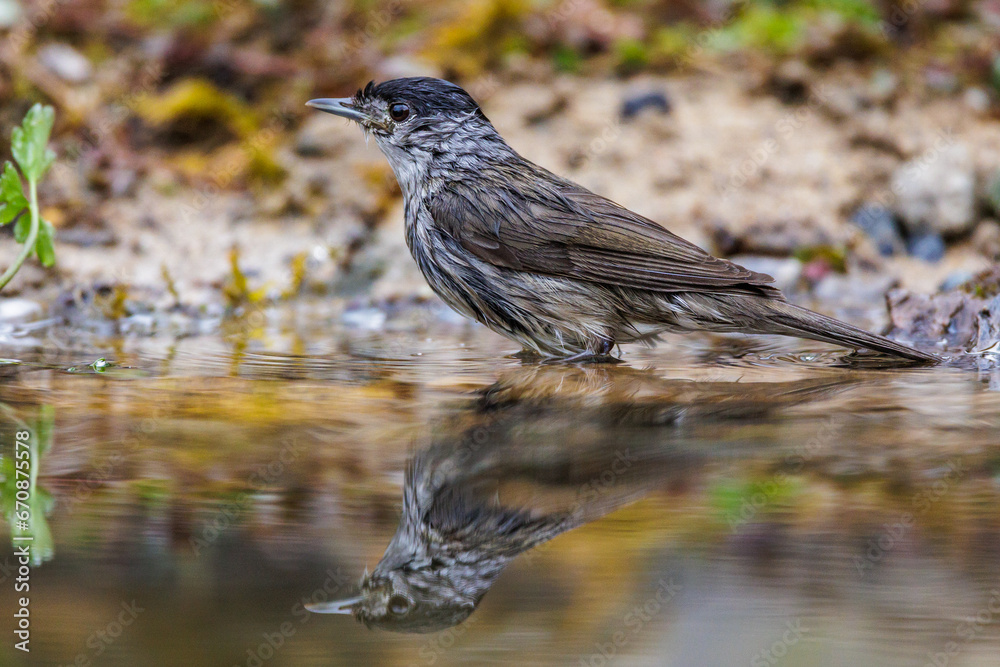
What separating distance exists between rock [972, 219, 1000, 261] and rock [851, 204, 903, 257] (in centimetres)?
52

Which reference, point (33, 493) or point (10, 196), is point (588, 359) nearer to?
point (10, 196)

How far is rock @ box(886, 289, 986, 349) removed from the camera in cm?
511

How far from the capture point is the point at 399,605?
196cm

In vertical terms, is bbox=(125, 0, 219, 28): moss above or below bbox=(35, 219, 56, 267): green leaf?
above

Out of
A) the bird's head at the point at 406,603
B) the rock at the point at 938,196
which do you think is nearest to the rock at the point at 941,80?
the rock at the point at 938,196

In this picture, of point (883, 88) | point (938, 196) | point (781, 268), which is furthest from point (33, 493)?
point (883, 88)

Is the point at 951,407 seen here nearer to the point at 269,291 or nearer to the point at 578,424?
the point at 578,424

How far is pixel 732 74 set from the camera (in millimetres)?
8234

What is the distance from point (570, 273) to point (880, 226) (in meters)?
3.54

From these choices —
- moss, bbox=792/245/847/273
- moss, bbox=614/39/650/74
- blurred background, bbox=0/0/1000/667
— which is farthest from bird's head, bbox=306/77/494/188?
moss, bbox=614/39/650/74

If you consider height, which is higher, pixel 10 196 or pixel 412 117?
pixel 412 117

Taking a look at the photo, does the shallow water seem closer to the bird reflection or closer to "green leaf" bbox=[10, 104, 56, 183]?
the bird reflection

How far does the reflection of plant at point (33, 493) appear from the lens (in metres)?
2.12

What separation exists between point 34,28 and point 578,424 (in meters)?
7.42
